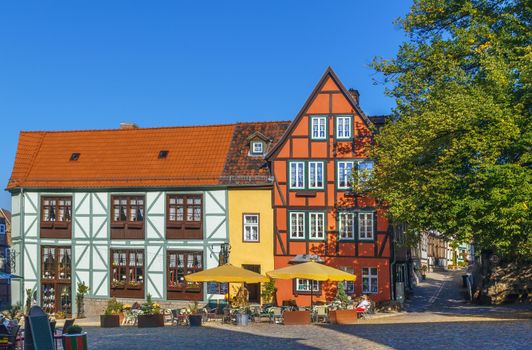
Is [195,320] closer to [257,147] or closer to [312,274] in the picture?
[312,274]

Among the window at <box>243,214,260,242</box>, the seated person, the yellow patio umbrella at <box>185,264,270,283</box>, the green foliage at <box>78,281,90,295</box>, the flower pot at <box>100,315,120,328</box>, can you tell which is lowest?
the flower pot at <box>100,315,120,328</box>

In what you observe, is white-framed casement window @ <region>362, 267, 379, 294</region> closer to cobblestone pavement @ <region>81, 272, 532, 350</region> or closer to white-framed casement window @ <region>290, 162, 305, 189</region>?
cobblestone pavement @ <region>81, 272, 532, 350</region>

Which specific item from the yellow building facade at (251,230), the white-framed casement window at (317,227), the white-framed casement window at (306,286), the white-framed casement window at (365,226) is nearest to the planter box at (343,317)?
the white-framed casement window at (306,286)

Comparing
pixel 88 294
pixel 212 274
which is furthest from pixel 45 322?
pixel 88 294

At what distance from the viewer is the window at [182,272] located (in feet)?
123

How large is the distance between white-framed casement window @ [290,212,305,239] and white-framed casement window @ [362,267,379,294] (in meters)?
3.73

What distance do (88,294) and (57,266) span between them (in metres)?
2.53

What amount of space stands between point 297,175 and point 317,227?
Answer: 286 cm

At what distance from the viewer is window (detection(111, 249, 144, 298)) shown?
38.6m

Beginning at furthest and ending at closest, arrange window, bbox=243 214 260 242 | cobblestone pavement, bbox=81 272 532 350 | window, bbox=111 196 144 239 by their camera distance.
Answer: window, bbox=111 196 144 239
window, bbox=243 214 260 242
cobblestone pavement, bbox=81 272 532 350

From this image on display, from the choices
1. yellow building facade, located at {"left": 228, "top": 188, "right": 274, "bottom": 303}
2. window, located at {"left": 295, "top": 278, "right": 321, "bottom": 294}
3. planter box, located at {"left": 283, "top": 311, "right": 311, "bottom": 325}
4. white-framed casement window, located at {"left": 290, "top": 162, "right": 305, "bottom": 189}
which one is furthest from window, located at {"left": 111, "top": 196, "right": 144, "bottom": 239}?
planter box, located at {"left": 283, "top": 311, "right": 311, "bottom": 325}

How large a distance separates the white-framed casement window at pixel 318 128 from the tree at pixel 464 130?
561cm

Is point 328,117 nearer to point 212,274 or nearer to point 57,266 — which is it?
point 212,274

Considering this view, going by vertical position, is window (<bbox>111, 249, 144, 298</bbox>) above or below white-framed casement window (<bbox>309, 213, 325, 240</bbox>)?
below
